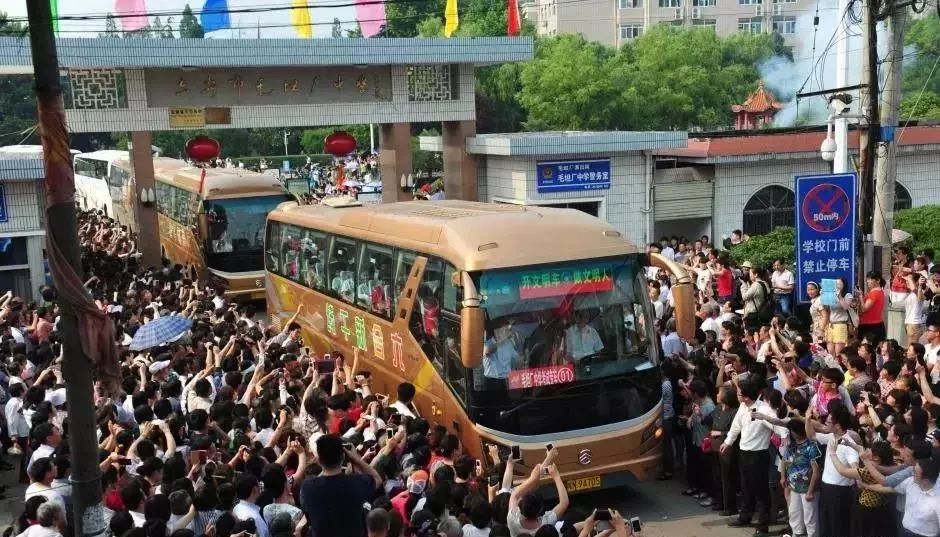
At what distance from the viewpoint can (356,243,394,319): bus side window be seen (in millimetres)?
Answer: 11227

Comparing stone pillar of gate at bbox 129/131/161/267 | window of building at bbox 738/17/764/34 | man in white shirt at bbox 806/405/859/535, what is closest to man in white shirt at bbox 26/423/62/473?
man in white shirt at bbox 806/405/859/535

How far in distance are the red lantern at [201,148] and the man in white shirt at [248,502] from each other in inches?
483

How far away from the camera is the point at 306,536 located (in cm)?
616

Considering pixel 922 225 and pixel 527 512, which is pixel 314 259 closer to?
pixel 527 512

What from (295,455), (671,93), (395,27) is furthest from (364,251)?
(395,27)

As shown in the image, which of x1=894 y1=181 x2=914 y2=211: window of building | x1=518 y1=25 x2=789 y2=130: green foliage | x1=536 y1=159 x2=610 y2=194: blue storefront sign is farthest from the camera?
x1=518 y1=25 x2=789 y2=130: green foliage

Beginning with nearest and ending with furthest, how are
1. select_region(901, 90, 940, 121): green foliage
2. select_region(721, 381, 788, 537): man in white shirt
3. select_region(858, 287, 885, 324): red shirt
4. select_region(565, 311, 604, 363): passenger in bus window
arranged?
select_region(721, 381, 788, 537): man in white shirt
select_region(565, 311, 604, 363): passenger in bus window
select_region(858, 287, 885, 324): red shirt
select_region(901, 90, 940, 121): green foliage

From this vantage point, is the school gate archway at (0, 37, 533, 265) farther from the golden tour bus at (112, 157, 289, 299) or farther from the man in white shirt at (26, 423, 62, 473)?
the man in white shirt at (26, 423, 62, 473)

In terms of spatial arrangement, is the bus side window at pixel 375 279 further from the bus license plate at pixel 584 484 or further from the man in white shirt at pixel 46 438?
the man in white shirt at pixel 46 438

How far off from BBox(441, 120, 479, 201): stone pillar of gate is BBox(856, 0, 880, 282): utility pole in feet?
29.6

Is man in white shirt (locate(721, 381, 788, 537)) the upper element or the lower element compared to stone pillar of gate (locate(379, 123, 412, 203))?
lower

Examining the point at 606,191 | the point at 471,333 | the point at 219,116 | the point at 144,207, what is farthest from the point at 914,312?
the point at 144,207

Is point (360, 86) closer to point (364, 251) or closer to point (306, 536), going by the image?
point (364, 251)

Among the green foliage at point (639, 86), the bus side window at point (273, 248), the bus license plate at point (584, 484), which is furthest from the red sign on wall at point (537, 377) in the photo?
the green foliage at point (639, 86)
